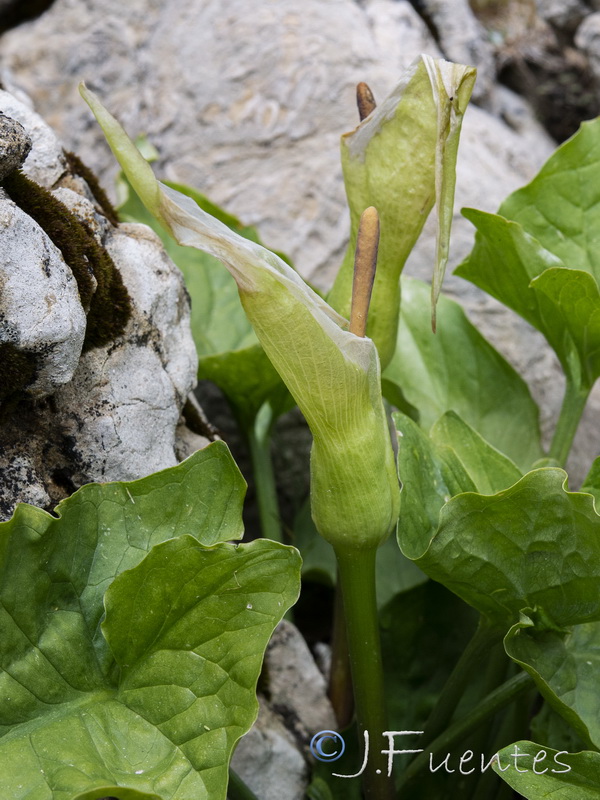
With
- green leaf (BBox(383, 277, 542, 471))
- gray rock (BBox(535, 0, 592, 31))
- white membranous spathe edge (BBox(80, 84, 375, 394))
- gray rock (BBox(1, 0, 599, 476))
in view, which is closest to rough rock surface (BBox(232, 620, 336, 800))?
green leaf (BBox(383, 277, 542, 471))

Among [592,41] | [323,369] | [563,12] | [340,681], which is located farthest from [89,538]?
[563,12]

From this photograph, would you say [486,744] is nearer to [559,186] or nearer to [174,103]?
[559,186]

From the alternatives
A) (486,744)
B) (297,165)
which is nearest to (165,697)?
(486,744)

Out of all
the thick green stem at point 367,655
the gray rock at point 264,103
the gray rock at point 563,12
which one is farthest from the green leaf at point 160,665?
the gray rock at point 563,12

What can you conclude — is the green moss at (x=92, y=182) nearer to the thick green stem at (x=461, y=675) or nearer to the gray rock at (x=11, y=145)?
the gray rock at (x=11, y=145)

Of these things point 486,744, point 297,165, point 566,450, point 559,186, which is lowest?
point 486,744
